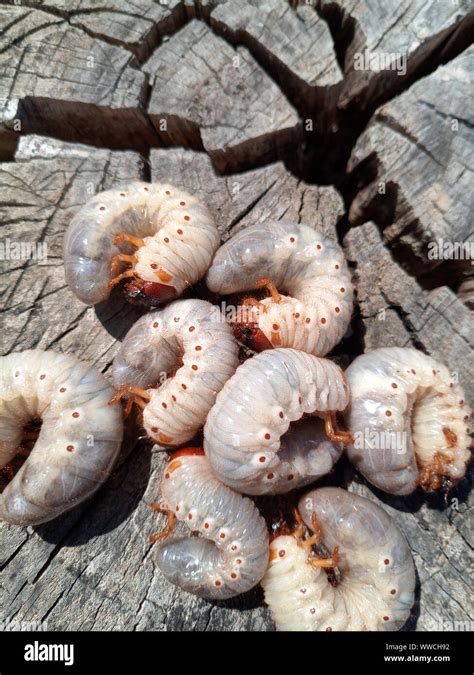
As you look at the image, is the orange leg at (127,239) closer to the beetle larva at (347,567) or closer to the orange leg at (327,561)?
the beetle larva at (347,567)

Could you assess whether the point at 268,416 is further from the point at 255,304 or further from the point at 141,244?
the point at 141,244

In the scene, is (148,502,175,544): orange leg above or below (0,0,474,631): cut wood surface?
below

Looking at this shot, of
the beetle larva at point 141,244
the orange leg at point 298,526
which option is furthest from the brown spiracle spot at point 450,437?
the beetle larva at point 141,244

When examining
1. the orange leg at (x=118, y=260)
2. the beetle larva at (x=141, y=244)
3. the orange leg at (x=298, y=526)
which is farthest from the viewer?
the orange leg at (x=118, y=260)

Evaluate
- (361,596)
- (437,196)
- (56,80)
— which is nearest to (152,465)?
(361,596)

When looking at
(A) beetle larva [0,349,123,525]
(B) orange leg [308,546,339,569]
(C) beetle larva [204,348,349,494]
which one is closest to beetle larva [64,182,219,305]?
(A) beetle larva [0,349,123,525]

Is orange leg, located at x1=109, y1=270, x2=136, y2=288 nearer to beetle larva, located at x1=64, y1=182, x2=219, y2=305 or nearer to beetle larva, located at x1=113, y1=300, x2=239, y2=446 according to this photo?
beetle larva, located at x1=64, y1=182, x2=219, y2=305
